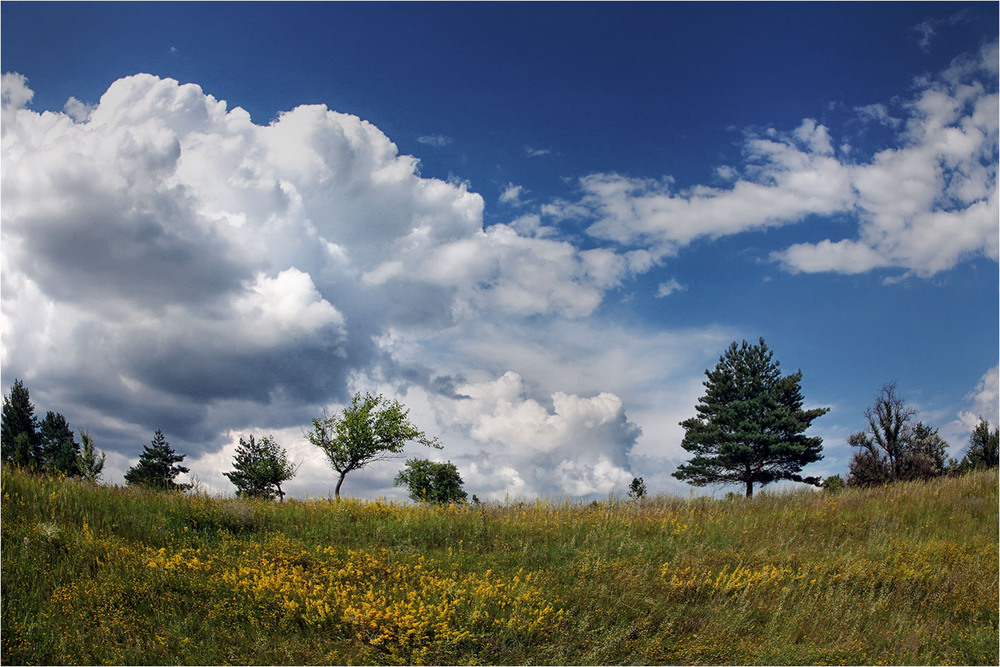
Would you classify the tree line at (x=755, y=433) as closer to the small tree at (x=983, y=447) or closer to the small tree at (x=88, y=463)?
the small tree at (x=983, y=447)

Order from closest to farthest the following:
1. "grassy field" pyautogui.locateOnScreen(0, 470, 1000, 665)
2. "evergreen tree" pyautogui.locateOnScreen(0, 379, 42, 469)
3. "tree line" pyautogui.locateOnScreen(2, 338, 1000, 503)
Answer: "grassy field" pyautogui.locateOnScreen(0, 470, 1000, 665) < "tree line" pyautogui.locateOnScreen(2, 338, 1000, 503) < "evergreen tree" pyautogui.locateOnScreen(0, 379, 42, 469)

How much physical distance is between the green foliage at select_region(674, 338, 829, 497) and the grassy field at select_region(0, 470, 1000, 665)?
3400cm

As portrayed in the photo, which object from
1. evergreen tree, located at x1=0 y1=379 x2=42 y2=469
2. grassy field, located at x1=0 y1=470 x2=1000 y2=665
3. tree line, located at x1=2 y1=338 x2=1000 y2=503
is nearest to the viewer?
grassy field, located at x1=0 y1=470 x2=1000 y2=665

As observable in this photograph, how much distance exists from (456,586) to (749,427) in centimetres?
4281

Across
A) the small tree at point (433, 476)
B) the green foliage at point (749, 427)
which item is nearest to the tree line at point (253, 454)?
the small tree at point (433, 476)

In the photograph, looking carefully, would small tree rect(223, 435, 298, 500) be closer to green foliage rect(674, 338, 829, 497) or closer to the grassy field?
the grassy field

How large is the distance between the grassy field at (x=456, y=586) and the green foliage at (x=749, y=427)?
1338 inches

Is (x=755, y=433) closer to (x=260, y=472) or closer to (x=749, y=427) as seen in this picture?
(x=749, y=427)

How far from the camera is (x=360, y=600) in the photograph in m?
7.56

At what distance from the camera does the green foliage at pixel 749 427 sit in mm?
45781

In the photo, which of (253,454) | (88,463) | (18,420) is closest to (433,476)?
(253,454)

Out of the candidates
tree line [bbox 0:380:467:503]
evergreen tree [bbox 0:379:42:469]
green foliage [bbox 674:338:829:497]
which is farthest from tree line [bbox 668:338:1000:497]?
evergreen tree [bbox 0:379:42:469]

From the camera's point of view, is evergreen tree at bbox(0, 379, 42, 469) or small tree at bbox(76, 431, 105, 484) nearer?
small tree at bbox(76, 431, 105, 484)

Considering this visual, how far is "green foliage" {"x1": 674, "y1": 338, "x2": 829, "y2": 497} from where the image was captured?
45.8 m
